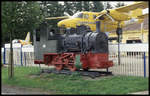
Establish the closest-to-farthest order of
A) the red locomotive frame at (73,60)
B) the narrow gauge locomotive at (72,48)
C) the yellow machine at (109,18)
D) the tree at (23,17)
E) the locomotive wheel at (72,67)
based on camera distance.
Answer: the tree at (23,17)
the red locomotive frame at (73,60)
the narrow gauge locomotive at (72,48)
the locomotive wheel at (72,67)
the yellow machine at (109,18)

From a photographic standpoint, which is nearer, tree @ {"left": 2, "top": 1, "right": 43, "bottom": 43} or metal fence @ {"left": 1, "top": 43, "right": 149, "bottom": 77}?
tree @ {"left": 2, "top": 1, "right": 43, "bottom": 43}

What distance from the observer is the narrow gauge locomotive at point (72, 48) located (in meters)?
11.7

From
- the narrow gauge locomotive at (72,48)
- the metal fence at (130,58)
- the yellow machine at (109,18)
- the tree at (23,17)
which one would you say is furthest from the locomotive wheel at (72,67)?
the yellow machine at (109,18)

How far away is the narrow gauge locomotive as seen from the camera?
1171 centimetres

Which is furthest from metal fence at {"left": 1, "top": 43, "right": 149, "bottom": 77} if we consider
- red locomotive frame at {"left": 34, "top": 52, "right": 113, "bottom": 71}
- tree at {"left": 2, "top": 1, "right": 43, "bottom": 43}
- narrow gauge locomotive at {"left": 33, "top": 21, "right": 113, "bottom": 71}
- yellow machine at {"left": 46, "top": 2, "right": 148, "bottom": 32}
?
yellow machine at {"left": 46, "top": 2, "right": 148, "bottom": 32}

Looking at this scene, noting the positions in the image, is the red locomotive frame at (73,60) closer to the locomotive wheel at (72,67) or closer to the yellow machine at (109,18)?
the locomotive wheel at (72,67)

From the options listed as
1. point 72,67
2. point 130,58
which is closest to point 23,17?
point 72,67

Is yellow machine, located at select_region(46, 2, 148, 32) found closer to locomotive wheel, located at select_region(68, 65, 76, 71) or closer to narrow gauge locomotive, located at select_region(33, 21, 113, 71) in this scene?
narrow gauge locomotive, located at select_region(33, 21, 113, 71)

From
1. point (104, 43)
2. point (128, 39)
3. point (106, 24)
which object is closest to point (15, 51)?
point (106, 24)

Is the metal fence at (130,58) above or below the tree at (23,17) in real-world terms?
below

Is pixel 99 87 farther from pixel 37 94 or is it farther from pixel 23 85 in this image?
pixel 23 85

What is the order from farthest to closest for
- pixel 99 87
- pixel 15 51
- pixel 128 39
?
pixel 128 39, pixel 15 51, pixel 99 87

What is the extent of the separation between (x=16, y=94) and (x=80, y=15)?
50.8ft

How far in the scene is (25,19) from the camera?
9.95 metres
